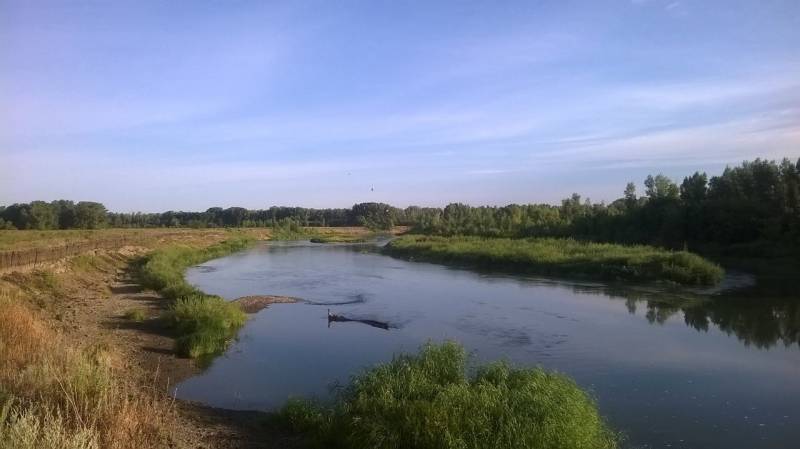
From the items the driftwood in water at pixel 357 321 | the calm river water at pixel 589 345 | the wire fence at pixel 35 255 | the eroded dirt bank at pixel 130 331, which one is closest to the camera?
the eroded dirt bank at pixel 130 331

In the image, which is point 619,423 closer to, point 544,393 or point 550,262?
point 544,393

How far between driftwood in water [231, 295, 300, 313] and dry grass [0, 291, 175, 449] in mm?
13167

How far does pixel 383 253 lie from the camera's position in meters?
55.9

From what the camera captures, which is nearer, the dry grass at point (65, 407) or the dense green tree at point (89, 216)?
the dry grass at point (65, 407)

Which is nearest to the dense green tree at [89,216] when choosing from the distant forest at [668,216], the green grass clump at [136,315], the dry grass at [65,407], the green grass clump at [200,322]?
the distant forest at [668,216]

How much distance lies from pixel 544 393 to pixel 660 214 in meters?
44.9

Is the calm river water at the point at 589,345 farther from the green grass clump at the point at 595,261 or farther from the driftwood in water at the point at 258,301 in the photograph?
the green grass clump at the point at 595,261

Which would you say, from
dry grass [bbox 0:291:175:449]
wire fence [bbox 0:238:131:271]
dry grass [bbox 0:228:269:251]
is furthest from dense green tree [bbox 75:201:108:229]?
dry grass [bbox 0:291:175:449]

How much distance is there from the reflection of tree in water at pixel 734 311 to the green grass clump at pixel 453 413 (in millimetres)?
10967

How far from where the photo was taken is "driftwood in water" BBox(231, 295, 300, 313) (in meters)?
21.6

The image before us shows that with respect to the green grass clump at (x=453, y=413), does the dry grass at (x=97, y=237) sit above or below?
above

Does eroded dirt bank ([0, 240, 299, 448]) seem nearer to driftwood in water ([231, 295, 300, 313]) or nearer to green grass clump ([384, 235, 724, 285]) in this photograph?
driftwood in water ([231, 295, 300, 313])

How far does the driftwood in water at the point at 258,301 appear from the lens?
21562mm

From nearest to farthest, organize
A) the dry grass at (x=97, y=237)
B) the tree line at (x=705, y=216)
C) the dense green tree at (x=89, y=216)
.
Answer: the dry grass at (x=97, y=237) < the tree line at (x=705, y=216) < the dense green tree at (x=89, y=216)
